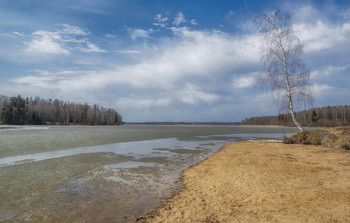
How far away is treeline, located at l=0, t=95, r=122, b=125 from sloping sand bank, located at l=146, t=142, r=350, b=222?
111m

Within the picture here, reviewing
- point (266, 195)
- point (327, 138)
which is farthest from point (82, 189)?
point (327, 138)

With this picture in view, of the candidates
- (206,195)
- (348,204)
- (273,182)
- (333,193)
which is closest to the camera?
(348,204)

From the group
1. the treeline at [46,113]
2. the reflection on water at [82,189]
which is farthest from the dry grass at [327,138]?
the treeline at [46,113]

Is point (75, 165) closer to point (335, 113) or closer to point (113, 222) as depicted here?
point (113, 222)

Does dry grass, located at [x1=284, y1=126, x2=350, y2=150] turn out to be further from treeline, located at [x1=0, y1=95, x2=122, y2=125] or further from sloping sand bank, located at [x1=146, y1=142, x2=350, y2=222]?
treeline, located at [x1=0, y1=95, x2=122, y2=125]

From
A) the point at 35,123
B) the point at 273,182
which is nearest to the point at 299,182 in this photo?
the point at 273,182

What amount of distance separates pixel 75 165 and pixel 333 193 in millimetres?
10678

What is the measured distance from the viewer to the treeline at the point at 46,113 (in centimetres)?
9071

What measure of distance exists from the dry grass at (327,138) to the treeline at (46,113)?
111 metres

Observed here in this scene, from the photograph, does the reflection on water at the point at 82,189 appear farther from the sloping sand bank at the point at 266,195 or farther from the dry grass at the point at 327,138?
the dry grass at the point at 327,138

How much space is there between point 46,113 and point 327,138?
126047mm

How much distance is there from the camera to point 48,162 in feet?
35.7

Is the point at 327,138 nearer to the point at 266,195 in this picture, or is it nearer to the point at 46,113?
Result: the point at 266,195

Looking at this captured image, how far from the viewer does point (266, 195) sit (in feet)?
17.8
